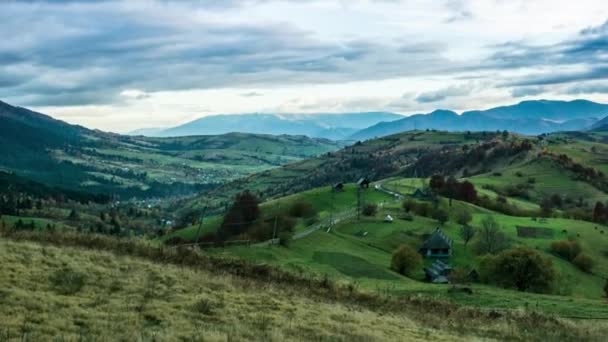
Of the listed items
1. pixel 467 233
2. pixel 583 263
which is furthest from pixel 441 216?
pixel 583 263

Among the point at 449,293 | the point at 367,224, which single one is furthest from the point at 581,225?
the point at 449,293

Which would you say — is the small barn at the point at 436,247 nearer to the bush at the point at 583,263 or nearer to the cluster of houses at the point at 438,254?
the cluster of houses at the point at 438,254

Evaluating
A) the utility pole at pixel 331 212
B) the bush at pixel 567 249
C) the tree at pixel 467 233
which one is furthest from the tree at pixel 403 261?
the bush at pixel 567 249

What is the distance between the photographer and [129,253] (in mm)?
32344

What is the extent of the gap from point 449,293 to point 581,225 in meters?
79.0

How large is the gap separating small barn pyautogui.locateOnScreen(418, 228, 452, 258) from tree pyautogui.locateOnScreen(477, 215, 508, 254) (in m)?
5.43

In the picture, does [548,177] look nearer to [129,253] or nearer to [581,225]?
[581,225]

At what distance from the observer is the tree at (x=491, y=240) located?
289 feet

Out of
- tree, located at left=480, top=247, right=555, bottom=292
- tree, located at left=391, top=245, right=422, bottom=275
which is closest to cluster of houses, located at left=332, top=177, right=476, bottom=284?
tree, located at left=391, top=245, right=422, bottom=275

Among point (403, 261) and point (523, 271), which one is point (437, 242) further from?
point (523, 271)

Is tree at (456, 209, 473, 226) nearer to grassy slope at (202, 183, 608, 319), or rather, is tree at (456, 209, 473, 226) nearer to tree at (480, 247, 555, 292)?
grassy slope at (202, 183, 608, 319)

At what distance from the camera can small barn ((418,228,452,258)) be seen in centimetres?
8631

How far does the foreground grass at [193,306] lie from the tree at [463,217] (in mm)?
78851

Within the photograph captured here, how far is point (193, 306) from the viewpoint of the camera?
21016 millimetres
